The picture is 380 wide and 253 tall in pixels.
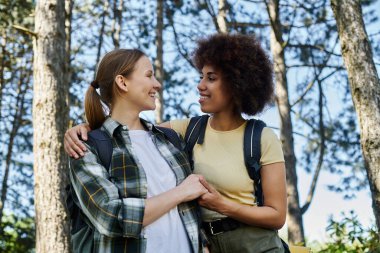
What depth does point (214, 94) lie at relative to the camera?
309 centimetres

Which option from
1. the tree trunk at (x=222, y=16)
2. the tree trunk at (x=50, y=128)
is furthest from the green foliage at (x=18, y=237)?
the tree trunk at (x=222, y=16)

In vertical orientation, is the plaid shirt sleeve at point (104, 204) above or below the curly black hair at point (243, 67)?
below

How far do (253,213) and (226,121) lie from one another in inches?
23.0

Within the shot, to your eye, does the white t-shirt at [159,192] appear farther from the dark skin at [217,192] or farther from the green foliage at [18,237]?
the green foliage at [18,237]

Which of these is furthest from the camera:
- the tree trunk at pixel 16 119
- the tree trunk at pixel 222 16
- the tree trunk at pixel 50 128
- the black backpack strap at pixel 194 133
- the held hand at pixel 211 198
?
the tree trunk at pixel 16 119

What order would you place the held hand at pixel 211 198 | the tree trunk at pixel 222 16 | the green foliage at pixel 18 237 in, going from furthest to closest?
the green foliage at pixel 18 237
the tree trunk at pixel 222 16
the held hand at pixel 211 198

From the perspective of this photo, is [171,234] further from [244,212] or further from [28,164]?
[28,164]

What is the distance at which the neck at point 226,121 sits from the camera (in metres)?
3.11

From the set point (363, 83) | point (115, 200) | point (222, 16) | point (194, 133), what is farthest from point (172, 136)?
point (222, 16)

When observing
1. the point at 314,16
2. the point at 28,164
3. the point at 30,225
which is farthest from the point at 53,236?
the point at 28,164

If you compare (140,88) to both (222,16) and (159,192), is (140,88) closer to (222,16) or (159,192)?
(159,192)

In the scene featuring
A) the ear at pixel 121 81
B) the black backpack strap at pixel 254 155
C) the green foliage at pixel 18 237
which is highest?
the ear at pixel 121 81

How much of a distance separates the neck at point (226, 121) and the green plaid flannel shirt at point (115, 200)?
0.46m

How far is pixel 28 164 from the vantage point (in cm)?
1831
